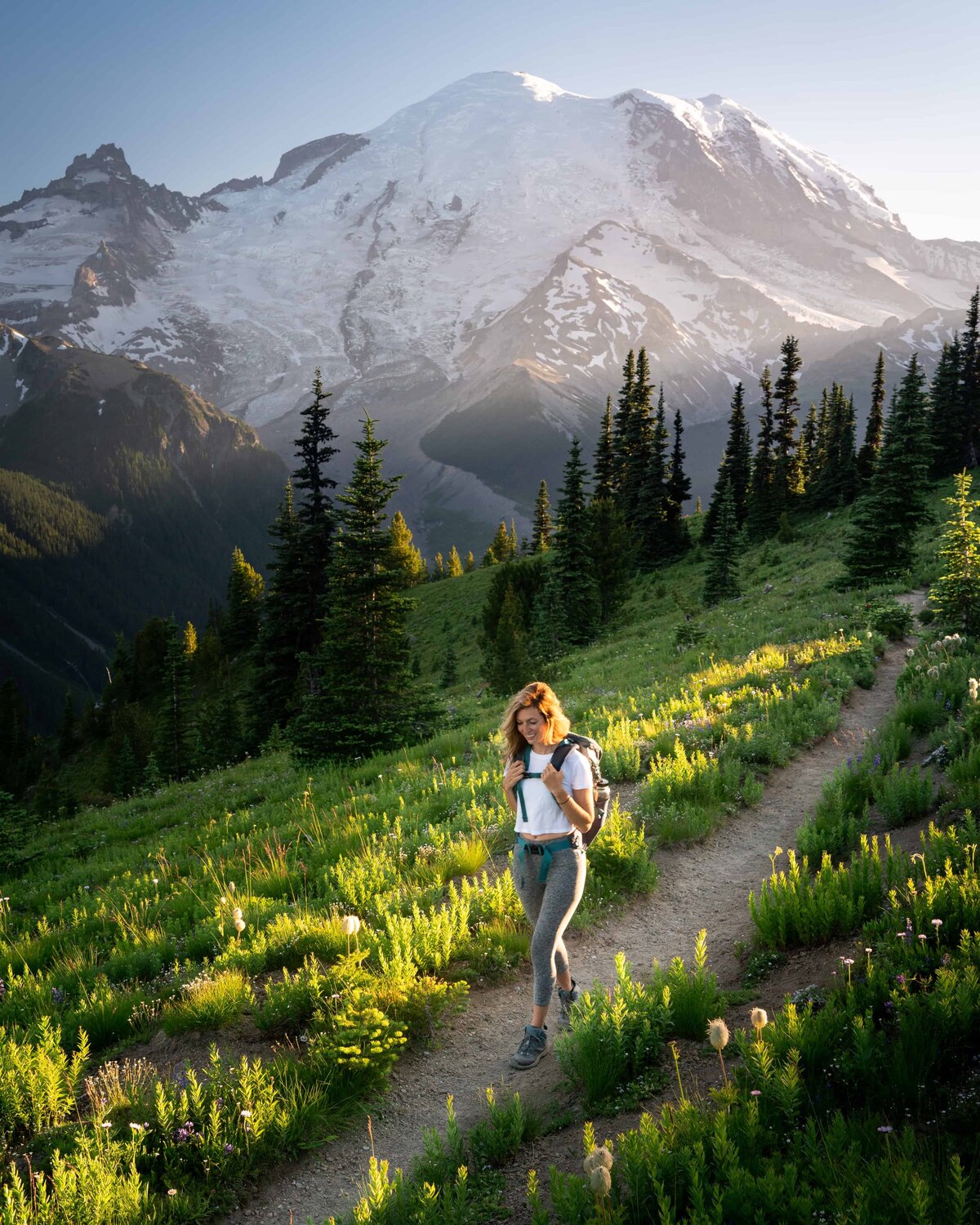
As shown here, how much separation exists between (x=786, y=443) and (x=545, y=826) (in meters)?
60.0

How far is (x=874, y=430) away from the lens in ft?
211

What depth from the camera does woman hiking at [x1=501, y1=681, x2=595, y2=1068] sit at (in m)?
4.52

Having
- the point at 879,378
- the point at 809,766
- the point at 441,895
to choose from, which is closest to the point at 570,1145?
the point at 441,895

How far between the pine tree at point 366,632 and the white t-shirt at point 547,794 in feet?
42.5

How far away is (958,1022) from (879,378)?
261 feet

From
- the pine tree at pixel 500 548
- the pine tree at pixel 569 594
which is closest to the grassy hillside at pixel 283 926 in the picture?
the pine tree at pixel 569 594

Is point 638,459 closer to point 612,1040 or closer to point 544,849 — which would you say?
point 544,849

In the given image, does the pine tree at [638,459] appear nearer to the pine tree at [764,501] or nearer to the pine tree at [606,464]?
the pine tree at [606,464]

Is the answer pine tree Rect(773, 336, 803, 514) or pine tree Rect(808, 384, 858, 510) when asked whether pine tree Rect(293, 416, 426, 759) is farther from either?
pine tree Rect(808, 384, 858, 510)

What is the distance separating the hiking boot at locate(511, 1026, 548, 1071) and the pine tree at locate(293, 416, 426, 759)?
12.9 metres

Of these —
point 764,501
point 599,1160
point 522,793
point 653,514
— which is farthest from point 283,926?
point 764,501

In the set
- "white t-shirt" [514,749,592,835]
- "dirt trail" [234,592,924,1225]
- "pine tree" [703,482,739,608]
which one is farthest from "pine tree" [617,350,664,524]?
"white t-shirt" [514,749,592,835]

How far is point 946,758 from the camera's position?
7.21 meters

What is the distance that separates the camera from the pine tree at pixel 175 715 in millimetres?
44438
